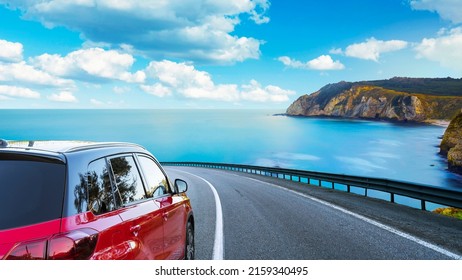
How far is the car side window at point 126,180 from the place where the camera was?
136 inches

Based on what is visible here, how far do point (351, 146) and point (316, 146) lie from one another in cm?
1549

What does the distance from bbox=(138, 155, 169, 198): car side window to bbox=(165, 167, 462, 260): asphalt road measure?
1890mm

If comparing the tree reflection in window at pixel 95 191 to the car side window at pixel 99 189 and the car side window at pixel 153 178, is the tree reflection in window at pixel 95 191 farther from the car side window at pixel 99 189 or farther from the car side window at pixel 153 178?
the car side window at pixel 153 178

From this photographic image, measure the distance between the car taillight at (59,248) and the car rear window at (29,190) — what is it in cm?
16

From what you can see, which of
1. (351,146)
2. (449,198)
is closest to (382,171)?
(351,146)

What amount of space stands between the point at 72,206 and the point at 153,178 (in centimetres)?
179

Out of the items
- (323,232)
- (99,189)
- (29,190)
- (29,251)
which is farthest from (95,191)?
(323,232)

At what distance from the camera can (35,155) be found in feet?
9.37

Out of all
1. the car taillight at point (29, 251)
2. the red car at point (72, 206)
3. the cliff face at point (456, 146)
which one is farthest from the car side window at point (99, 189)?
the cliff face at point (456, 146)

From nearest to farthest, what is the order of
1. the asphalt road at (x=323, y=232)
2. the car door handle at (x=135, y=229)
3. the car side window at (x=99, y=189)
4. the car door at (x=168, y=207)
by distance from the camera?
the car side window at (x=99, y=189) < the car door handle at (x=135, y=229) < the car door at (x=168, y=207) < the asphalt road at (x=323, y=232)

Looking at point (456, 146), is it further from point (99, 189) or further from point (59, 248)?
point (59, 248)

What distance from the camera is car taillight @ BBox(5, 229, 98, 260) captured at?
7.97ft

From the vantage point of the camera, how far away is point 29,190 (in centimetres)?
273

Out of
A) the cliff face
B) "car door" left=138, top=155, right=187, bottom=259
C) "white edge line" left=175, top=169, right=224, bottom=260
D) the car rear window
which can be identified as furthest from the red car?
the cliff face
